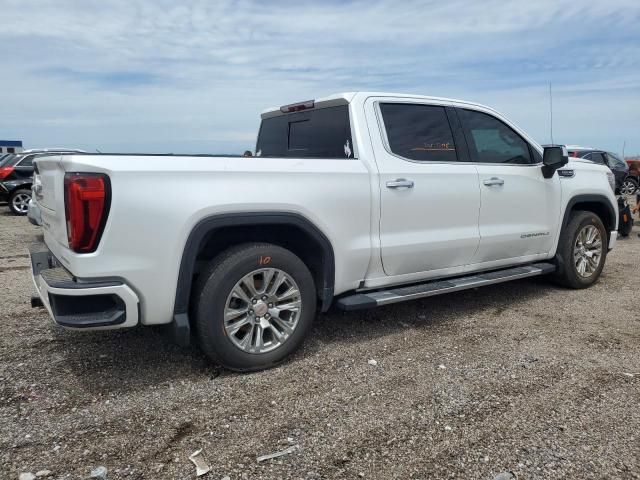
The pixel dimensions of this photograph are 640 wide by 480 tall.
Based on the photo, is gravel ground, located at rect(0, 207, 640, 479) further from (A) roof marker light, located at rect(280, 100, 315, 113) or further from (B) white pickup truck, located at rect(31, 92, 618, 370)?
(A) roof marker light, located at rect(280, 100, 315, 113)

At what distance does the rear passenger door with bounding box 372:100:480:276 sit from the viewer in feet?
13.4

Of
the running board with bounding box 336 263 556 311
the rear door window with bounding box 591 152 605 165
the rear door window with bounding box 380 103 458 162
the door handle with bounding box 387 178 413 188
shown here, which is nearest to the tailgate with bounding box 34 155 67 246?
the running board with bounding box 336 263 556 311

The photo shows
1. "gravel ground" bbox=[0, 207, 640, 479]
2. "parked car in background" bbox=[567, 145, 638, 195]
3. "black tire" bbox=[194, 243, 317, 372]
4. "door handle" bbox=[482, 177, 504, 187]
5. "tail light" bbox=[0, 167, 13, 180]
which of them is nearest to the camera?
"gravel ground" bbox=[0, 207, 640, 479]

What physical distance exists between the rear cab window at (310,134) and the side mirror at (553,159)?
85.0 inches

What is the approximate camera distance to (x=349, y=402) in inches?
127

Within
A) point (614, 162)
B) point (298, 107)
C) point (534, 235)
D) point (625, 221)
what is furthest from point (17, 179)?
point (614, 162)

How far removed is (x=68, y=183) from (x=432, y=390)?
2.49 meters

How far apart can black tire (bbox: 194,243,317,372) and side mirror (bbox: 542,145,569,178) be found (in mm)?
2805

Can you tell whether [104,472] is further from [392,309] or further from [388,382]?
[392,309]

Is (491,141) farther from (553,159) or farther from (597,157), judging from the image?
(597,157)

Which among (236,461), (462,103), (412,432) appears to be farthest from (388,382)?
(462,103)

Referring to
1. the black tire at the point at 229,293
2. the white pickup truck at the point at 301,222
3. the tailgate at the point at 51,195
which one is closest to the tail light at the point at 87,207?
the white pickup truck at the point at 301,222

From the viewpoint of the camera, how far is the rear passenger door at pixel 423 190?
4.08 metres

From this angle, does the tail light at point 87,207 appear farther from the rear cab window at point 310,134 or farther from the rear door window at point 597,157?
the rear door window at point 597,157
